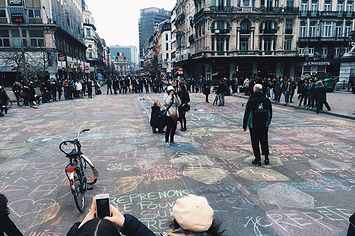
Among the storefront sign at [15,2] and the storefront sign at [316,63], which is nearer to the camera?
the storefront sign at [15,2]

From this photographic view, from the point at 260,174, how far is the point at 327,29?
55724 mm

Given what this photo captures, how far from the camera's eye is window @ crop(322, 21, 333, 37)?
52594 millimetres

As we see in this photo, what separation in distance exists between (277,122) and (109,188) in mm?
9396

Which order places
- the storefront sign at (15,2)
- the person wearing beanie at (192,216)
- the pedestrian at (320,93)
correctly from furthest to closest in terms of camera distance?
the storefront sign at (15,2)
the pedestrian at (320,93)
the person wearing beanie at (192,216)

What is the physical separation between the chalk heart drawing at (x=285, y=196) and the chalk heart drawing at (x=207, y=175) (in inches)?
39.3

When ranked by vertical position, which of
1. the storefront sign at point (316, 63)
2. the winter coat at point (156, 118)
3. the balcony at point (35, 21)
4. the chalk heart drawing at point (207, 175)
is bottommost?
the chalk heart drawing at point (207, 175)

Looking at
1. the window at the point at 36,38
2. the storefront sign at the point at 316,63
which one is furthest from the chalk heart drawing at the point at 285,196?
the storefront sign at the point at 316,63

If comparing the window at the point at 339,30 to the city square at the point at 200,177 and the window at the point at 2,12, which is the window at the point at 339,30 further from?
the window at the point at 2,12

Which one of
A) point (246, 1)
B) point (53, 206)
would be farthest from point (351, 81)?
point (53, 206)

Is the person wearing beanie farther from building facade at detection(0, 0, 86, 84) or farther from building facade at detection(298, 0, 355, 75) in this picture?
building facade at detection(298, 0, 355, 75)

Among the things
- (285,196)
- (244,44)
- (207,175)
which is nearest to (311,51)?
(244,44)

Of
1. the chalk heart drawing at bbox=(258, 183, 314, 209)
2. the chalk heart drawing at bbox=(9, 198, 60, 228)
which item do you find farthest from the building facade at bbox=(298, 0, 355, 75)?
the chalk heart drawing at bbox=(9, 198, 60, 228)

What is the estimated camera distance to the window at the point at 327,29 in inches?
2071

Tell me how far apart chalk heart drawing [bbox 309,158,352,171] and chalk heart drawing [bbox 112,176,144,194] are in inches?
163
